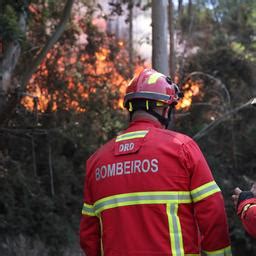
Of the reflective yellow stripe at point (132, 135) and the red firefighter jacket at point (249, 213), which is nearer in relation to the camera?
the red firefighter jacket at point (249, 213)

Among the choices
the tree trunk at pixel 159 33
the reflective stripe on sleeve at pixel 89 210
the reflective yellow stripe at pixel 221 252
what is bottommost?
the reflective yellow stripe at pixel 221 252

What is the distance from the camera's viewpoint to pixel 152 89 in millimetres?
3627

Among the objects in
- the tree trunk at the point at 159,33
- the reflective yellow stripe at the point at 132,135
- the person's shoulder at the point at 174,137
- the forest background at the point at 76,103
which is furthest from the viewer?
the forest background at the point at 76,103

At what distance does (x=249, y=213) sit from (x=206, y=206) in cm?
27

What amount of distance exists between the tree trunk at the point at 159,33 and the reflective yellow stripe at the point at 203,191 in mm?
4292

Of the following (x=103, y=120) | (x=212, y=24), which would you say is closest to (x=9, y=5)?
(x=103, y=120)

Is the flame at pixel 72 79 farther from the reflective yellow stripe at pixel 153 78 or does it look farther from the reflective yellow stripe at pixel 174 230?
the reflective yellow stripe at pixel 174 230

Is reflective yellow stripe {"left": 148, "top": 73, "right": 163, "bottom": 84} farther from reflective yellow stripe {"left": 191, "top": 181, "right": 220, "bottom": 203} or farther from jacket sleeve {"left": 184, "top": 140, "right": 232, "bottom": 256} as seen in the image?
reflective yellow stripe {"left": 191, "top": 181, "right": 220, "bottom": 203}

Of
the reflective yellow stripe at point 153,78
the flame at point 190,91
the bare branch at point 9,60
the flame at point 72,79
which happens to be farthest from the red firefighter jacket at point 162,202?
the flame at point 190,91

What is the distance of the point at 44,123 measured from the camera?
12.4m

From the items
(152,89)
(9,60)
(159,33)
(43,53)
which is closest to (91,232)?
(152,89)

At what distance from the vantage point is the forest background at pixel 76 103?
10.1 metres

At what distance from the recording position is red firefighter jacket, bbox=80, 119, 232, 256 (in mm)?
3359

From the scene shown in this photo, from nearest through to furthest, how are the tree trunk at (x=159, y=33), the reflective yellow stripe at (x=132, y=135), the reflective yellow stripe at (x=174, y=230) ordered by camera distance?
the reflective yellow stripe at (x=174, y=230) → the reflective yellow stripe at (x=132, y=135) → the tree trunk at (x=159, y=33)
